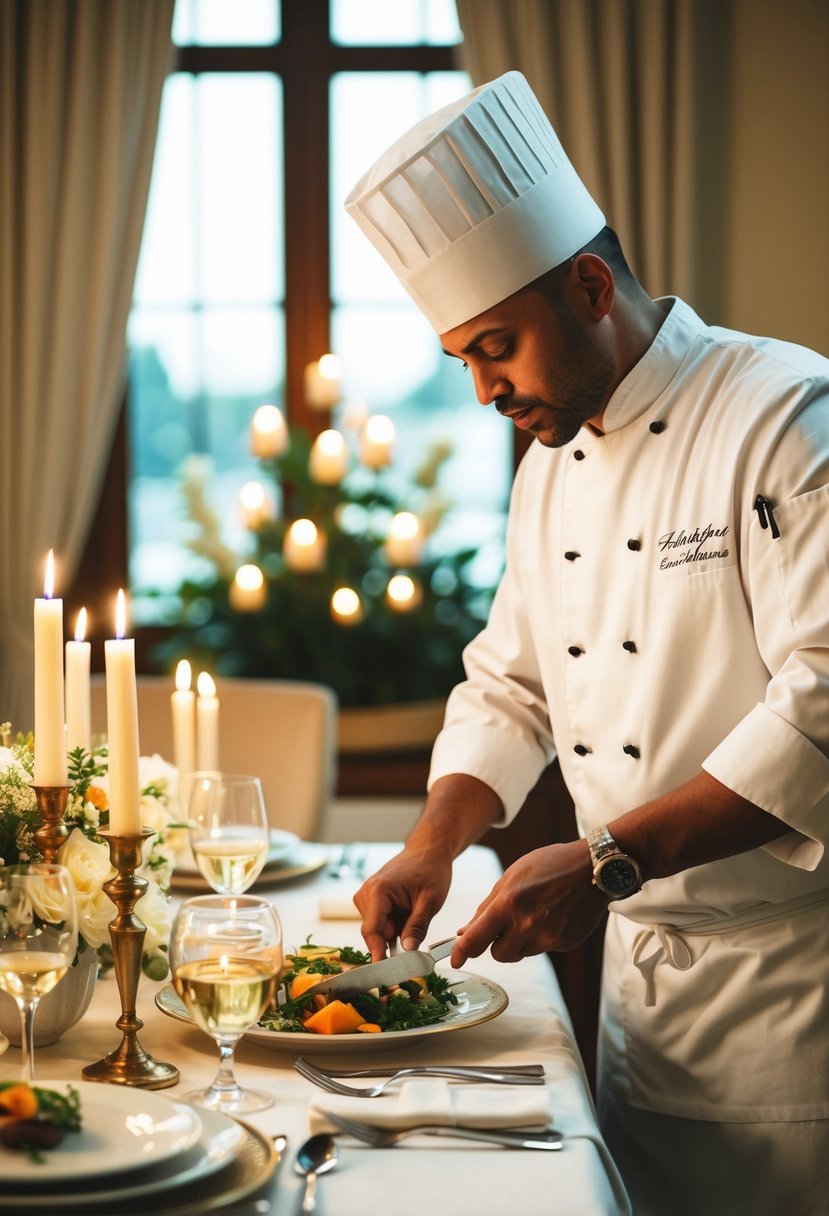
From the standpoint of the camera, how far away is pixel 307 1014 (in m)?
1.25

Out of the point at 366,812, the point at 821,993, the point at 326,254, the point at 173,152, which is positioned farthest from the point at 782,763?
the point at 173,152

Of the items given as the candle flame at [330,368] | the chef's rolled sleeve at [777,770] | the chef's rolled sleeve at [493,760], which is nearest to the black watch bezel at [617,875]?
the chef's rolled sleeve at [777,770]

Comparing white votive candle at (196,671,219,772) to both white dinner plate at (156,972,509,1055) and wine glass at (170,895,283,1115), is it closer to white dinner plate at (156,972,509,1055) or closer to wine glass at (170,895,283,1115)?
white dinner plate at (156,972,509,1055)

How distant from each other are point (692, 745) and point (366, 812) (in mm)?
2337

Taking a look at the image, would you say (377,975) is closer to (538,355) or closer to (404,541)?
(538,355)

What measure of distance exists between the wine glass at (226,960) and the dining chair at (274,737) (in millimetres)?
1655

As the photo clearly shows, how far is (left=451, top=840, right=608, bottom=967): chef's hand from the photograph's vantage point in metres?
1.32

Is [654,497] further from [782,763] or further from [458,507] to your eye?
[458,507]

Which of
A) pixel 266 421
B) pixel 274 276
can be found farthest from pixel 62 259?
pixel 266 421

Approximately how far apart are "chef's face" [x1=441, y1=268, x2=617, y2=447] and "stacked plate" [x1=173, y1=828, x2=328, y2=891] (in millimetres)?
737

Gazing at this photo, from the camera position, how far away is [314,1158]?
3.26 ft

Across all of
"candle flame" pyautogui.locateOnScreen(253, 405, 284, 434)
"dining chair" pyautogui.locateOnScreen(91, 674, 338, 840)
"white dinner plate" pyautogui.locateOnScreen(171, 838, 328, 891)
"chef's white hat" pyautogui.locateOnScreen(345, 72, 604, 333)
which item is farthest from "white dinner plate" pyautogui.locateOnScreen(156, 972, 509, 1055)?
"candle flame" pyautogui.locateOnScreen(253, 405, 284, 434)

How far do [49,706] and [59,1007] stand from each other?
278mm

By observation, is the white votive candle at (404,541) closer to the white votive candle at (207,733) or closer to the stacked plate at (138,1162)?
the white votive candle at (207,733)
